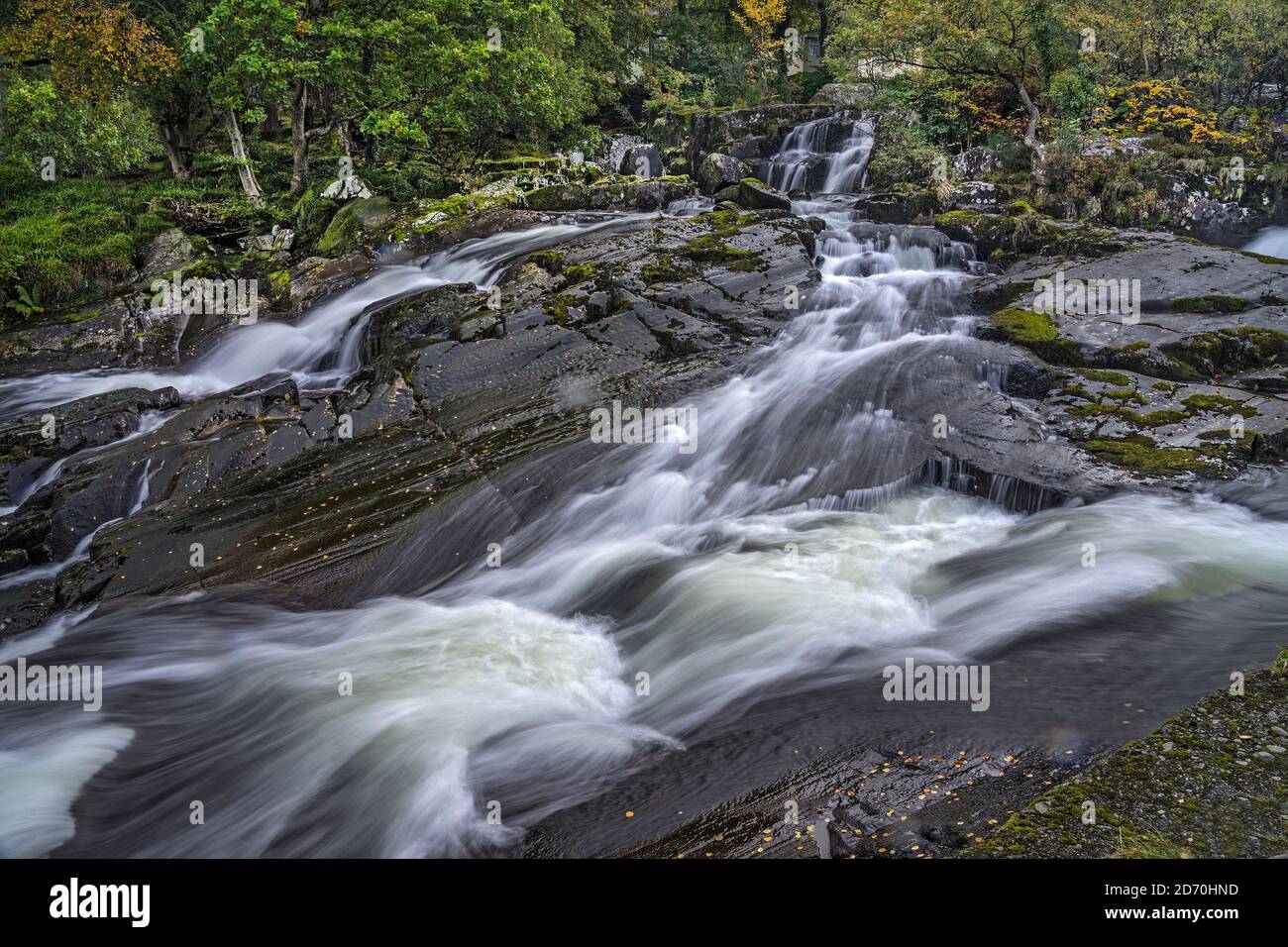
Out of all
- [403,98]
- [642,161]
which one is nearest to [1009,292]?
[403,98]

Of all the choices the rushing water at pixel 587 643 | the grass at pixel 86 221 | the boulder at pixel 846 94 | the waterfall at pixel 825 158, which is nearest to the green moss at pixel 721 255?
the rushing water at pixel 587 643

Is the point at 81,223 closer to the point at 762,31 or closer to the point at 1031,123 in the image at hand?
the point at 1031,123

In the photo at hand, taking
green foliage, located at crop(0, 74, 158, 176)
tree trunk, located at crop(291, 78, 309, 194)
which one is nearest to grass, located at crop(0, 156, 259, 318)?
green foliage, located at crop(0, 74, 158, 176)

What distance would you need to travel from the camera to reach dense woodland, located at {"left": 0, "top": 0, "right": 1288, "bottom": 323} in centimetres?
1623

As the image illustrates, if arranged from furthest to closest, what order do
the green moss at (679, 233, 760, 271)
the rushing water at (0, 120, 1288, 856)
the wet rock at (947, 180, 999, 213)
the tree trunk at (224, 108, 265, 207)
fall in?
the tree trunk at (224, 108, 265, 207)
the wet rock at (947, 180, 999, 213)
the green moss at (679, 233, 760, 271)
the rushing water at (0, 120, 1288, 856)

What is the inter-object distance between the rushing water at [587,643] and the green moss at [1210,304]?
4485 millimetres

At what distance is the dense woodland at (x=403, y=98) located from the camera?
16.2m

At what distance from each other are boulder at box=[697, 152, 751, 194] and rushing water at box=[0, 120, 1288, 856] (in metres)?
12.7

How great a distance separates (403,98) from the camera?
17.6 metres

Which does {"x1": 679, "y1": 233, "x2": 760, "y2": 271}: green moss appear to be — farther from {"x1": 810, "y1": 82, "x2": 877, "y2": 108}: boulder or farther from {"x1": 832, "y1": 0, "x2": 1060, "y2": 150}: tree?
{"x1": 810, "y1": 82, "x2": 877, "y2": 108}: boulder
